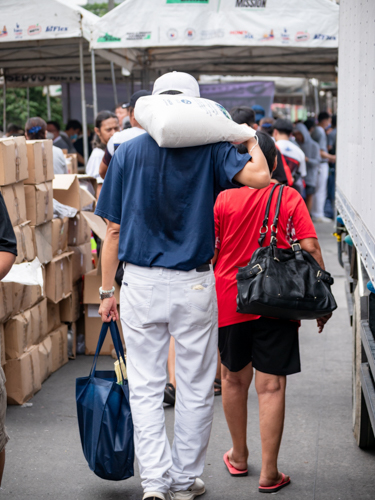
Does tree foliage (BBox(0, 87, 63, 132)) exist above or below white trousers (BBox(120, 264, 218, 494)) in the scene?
above

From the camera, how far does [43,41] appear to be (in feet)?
33.4

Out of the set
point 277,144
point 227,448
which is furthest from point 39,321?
point 277,144

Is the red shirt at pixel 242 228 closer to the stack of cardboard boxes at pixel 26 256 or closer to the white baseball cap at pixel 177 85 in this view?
the white baseball cap at pixel 177 85

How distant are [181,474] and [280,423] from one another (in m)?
0.55

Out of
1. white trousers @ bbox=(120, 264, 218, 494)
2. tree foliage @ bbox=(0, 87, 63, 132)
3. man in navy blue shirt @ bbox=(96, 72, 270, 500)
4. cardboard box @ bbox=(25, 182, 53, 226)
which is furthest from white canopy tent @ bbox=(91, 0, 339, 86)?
tree foliage @ bbox=(0, 87, 63, 132)

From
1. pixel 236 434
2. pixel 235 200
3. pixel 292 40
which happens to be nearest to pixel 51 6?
pixel 292 40

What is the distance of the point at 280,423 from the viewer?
3.19m

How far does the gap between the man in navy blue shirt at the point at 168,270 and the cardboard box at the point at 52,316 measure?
7.65ft

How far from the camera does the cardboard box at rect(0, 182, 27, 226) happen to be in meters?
4.19

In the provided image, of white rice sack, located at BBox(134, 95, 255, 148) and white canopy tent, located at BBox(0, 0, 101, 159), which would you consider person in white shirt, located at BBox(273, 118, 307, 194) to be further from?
white rice sack, located at BBox(134, 95, 255, 148)

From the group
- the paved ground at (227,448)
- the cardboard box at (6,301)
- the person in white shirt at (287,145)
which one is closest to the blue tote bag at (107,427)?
the paved ground at (227,448)

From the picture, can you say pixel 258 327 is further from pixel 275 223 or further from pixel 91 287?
pixel 91 287

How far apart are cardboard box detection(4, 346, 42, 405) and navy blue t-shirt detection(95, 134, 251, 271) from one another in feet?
6.25

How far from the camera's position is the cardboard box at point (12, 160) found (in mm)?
4082
